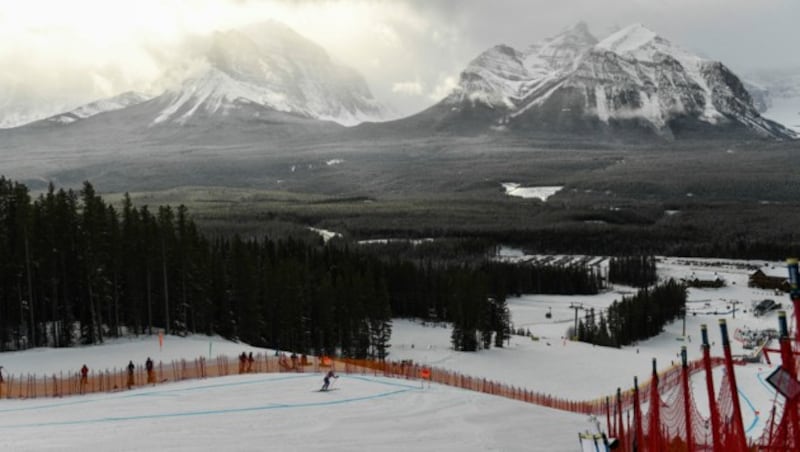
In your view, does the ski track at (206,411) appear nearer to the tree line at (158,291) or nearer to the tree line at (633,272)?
the tree line at (158,291)

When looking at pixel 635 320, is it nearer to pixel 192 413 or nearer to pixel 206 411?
pixel 206 411

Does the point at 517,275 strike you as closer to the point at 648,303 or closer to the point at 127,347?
the point at 648,303

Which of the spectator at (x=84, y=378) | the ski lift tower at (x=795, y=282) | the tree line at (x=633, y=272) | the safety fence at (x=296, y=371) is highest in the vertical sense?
the ski lift tower at (x=795, y=282)

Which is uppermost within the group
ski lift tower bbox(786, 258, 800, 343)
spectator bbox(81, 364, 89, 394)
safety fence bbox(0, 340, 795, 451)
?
ski lift tower bbox(786, 258, 800, 343)

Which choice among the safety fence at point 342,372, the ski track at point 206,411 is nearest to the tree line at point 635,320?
the safety fence at point 342,372

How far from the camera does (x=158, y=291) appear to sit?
71438mm

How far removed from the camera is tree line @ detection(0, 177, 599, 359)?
62.6m

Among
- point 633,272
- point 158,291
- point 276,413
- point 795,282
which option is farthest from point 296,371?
point 633,272

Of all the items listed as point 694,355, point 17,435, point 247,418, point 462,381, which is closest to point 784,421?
point 247,418

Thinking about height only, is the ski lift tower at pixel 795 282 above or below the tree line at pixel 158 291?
above

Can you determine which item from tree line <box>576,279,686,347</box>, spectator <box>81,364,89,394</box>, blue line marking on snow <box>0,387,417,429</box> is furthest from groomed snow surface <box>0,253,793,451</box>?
tree line <box>576,279,686,347</box>

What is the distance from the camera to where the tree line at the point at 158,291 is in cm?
6259

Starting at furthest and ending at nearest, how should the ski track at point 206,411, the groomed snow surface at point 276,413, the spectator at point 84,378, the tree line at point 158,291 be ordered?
1. the tree line at point 158,291
2. the spectator at point 84,378
3. the ski track at point 206,411
4. the groomed snow surface at point 276,413

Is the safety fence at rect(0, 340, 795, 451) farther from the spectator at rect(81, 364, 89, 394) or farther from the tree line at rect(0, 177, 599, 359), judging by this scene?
the tree line at rect(0, 177, 599, 359)
